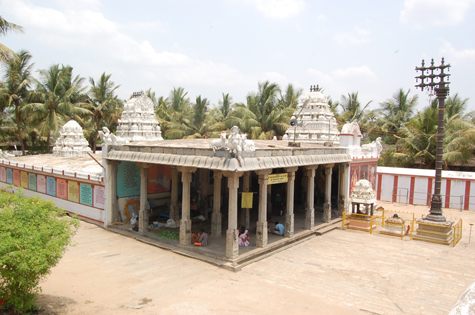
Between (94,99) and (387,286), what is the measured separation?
36.1m

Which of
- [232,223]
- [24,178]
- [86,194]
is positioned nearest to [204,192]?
[86,194]

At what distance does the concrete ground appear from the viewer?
373 inches

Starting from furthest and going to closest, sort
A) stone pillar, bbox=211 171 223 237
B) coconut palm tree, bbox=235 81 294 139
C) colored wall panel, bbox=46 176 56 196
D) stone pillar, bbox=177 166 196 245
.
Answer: coconut palm tree, bbox=235 81 294 139, colored wall panel, bbox=46 176 56 196, stone pillar, bbox=211 171 223 237, stone pillar, bbox=177 166 196 245

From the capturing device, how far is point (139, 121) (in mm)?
26078

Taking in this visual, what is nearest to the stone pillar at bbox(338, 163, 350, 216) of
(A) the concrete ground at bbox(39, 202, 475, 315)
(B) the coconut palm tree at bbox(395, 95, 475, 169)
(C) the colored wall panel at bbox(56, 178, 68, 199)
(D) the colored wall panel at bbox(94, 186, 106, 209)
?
(A) the concrete ground at bbox(39, 202, 475, 315)

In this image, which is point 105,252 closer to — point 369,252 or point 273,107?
point 369,252

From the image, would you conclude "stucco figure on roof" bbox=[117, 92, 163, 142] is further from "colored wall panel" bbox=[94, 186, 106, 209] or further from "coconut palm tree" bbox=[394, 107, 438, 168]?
"coconut palm tree" bbox=[394, 107, 438, 168]

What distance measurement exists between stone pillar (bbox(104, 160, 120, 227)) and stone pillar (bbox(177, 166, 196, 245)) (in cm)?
461

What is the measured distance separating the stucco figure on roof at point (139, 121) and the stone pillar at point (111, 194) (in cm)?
889

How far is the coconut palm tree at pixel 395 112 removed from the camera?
39.9 m

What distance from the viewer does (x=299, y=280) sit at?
1148 cm

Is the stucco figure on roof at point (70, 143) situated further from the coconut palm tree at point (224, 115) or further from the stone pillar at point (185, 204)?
the stone pillar at point (185, 204)

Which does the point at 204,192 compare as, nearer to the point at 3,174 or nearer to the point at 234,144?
the point at 234,144

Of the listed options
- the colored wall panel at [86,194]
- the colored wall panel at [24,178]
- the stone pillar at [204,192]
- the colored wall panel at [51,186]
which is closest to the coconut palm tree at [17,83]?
the colored wall panel at [24,178]
